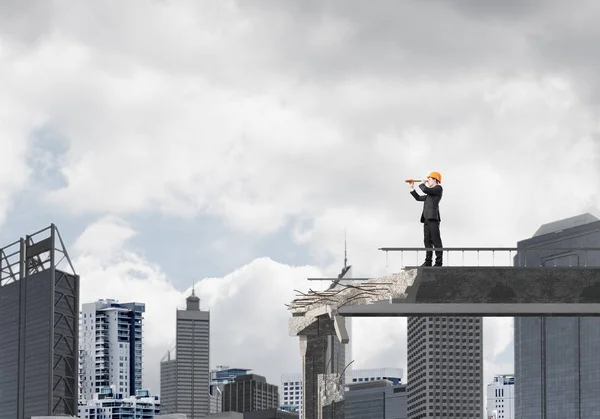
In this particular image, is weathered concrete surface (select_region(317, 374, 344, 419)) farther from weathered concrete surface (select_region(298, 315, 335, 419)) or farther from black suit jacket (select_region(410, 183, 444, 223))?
black suit jacket (select_region(410, 183, 444, 223))

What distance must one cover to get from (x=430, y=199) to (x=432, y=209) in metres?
0.25

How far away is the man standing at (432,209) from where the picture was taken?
1102 inches

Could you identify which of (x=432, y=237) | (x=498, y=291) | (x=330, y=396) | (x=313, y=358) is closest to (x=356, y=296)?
(x=432, y=237)

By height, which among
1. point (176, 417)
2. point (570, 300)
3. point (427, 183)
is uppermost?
point (427, 183)

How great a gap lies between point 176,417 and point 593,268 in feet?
130

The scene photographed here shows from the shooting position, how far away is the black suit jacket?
27969 mm

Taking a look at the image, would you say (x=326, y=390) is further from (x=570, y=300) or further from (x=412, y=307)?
(x=570, y=300)

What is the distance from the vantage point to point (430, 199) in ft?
91.9

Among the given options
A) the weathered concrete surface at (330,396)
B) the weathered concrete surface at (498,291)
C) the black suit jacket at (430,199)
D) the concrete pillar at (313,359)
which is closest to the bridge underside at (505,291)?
the weathered concrete surface at (498,291)

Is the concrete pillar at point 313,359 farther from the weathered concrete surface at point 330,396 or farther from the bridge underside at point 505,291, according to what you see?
the bridge underside at point 505,291

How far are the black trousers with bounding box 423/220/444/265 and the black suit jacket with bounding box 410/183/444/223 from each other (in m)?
0.25

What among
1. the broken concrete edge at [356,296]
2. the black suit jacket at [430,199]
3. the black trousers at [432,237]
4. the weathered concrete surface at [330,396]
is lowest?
the weathered concrete surface at [330,396]

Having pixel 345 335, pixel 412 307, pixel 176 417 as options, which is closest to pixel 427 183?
pixel 412 307

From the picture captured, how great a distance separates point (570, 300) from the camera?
28.9 m
